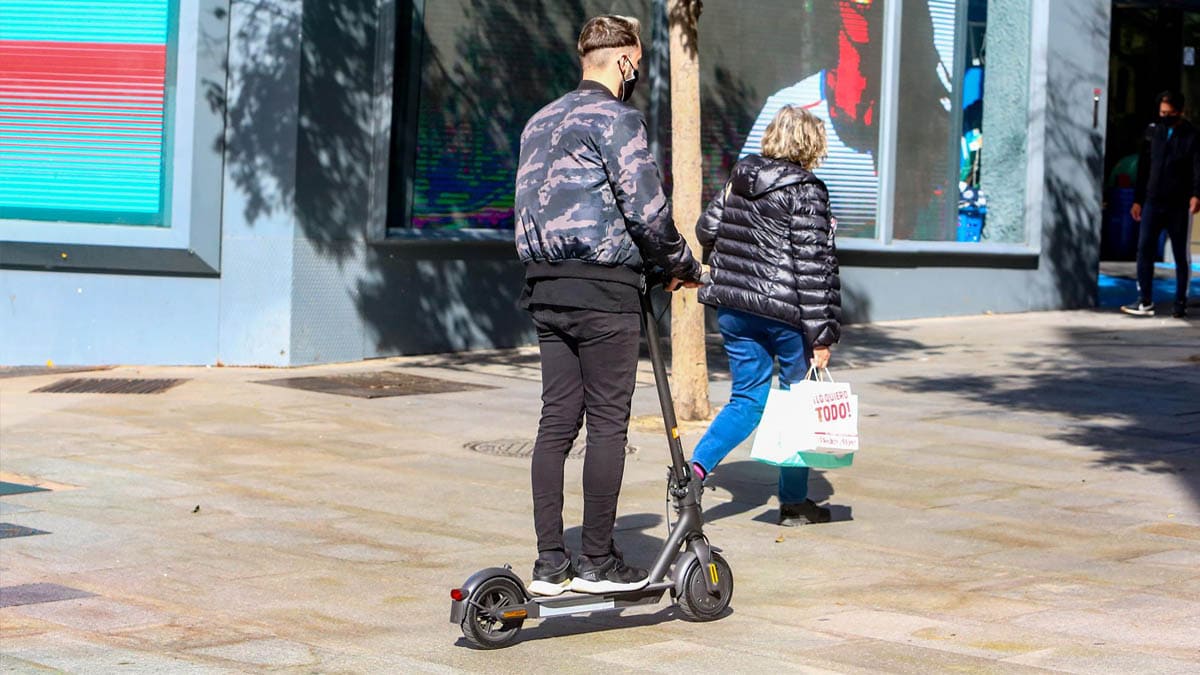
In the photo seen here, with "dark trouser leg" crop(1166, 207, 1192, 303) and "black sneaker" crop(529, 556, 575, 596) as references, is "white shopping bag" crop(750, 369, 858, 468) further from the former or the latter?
"dark trouser leg" crop(1166, 207, 1192, 303)

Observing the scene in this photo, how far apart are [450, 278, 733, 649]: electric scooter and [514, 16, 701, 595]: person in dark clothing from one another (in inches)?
2.4

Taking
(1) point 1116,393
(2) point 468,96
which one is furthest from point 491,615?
(2) point 468,96

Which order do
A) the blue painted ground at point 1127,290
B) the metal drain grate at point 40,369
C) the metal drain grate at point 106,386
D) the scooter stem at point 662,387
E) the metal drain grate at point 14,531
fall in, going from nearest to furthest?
the scooter stem at point 662,387 < the metal drain grate at point 14,531 < the metal drain grate at point 106,386 < the metal drain grate at point 40,369 < the blue painted ground at point 1127,290

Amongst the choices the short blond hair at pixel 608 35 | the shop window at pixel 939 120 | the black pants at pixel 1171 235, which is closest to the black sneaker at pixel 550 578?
the short blond hair at pixel 608 35

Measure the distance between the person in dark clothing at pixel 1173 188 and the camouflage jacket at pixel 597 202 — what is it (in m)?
11.2

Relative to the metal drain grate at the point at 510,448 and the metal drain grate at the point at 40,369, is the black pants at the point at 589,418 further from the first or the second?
the metal drain grate at the point at 40,369

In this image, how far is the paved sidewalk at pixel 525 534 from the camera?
5457 mm

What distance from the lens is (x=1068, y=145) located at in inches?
667

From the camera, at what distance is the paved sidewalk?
5457mm

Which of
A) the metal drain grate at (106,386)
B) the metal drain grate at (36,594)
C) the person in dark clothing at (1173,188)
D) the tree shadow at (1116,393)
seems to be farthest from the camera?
the person in dark clothing at (1173,188)

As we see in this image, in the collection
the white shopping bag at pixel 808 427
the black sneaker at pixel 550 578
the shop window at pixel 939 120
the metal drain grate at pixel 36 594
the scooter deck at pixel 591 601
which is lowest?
the metal drain grate at pixel 36 594

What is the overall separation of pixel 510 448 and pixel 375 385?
2.54m

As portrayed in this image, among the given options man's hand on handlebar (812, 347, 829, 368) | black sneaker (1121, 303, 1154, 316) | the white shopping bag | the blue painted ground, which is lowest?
the white shopping bag

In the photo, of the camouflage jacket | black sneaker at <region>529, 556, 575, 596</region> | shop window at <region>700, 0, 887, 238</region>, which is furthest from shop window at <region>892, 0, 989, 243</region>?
black sneaker at <region>529, 556, 575, 596</region>
